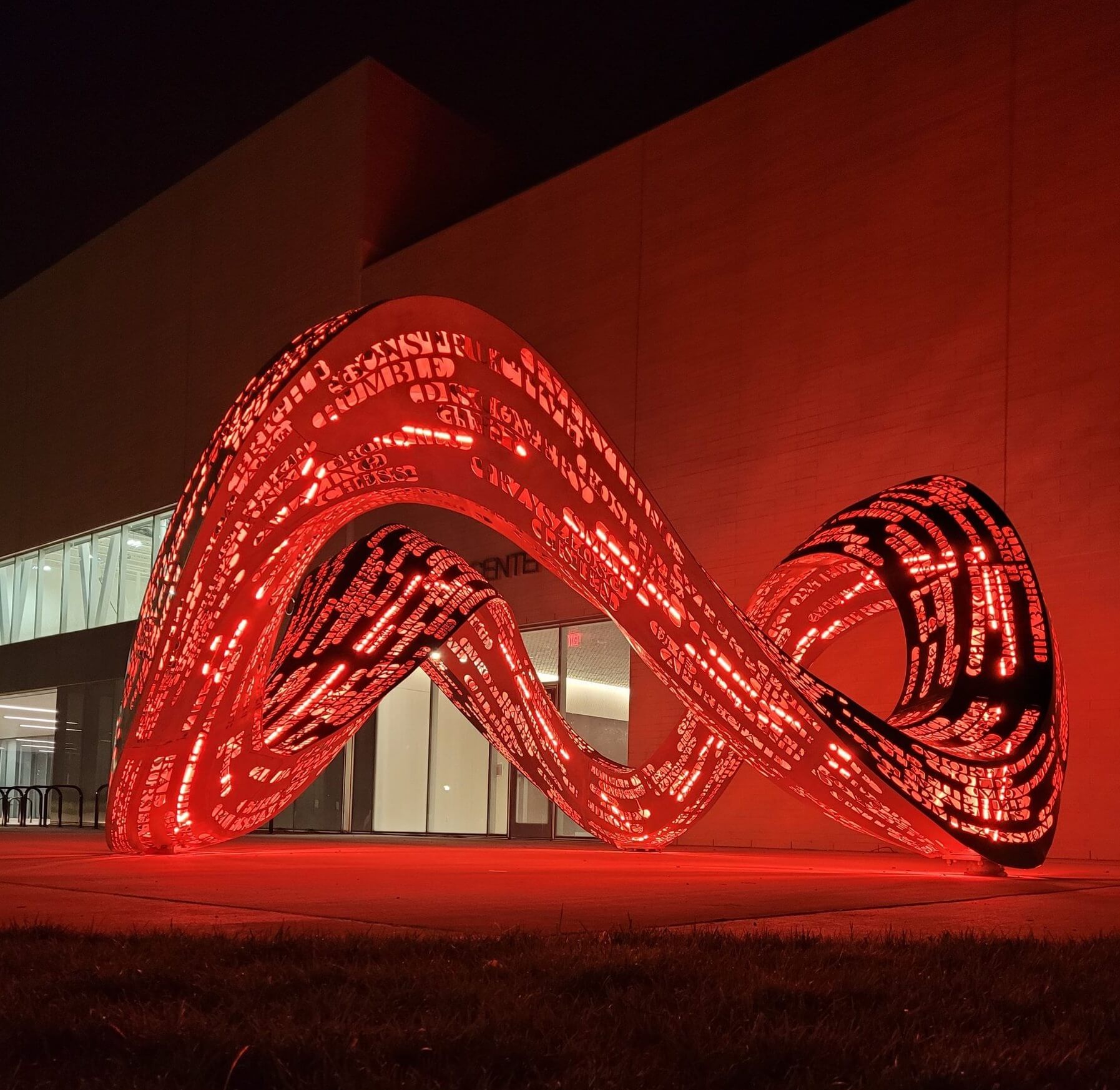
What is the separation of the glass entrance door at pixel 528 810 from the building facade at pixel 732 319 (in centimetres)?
6

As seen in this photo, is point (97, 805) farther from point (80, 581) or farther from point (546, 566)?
Result: point (546, 566)

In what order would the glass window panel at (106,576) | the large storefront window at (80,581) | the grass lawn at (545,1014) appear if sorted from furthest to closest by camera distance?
the glass window panel at (106,576) < the large storefront window at (80,581) < the grass lawn at (545,1014)

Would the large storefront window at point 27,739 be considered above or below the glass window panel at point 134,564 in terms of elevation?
below

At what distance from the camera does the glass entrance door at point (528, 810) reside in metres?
19.7

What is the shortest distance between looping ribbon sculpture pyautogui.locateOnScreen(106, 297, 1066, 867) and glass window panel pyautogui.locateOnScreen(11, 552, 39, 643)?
21134 mm

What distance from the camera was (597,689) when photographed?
19328 mm

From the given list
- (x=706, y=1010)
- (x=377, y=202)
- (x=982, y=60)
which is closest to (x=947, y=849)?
(x=706, y=1010)

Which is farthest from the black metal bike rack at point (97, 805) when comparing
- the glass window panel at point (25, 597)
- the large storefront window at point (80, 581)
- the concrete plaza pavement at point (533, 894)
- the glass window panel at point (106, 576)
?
the concrete plaza pavement at point (533, 894)

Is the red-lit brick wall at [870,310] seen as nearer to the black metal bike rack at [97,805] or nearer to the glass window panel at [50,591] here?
the black metal bike rack at [97,805]

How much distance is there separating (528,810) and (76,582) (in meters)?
13.3

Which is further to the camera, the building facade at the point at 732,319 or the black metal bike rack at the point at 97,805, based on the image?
the black metal bike rack at the point at 97,805

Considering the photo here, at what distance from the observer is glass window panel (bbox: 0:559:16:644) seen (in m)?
30.8

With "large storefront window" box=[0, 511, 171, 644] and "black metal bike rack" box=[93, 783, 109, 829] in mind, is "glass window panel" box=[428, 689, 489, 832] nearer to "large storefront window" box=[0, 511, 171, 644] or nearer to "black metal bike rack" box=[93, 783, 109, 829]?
"black metal bike rack" box=[93, 783, 109, 829]

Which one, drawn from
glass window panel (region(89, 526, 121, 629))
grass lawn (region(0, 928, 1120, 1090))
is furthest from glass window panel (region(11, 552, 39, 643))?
grass lawn (region(0, 928, 1120, 1090))
